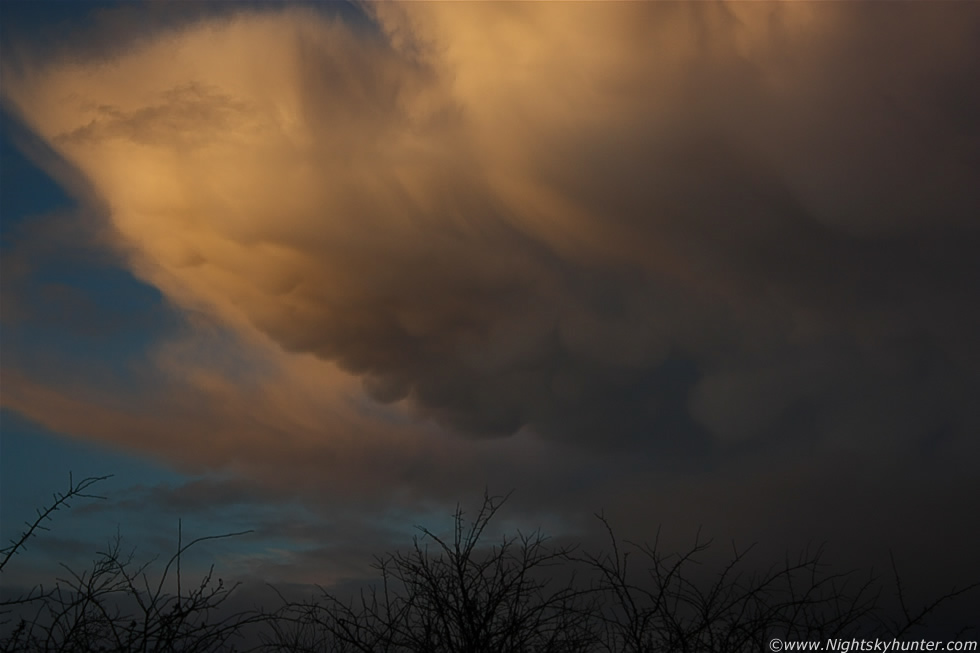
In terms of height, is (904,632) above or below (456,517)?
below

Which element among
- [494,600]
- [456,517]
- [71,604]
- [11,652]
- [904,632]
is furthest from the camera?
[456,517]

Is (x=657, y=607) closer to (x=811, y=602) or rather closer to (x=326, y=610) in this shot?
(x=811, y=602)

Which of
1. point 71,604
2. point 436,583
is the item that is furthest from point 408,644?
point 71,604

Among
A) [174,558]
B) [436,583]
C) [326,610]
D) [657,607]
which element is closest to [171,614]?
[174,558]

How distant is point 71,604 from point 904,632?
1161cm

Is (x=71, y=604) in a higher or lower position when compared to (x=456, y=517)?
lower

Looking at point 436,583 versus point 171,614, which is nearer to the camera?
point 171,614

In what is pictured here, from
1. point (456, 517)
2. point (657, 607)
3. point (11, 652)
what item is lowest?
point (11, 652)

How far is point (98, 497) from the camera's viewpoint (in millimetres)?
11516

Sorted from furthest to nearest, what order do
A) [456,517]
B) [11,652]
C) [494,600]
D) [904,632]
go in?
[456,517] → [494,600] → [904,632] → [11,652]

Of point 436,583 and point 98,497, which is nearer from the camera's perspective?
point 98,497

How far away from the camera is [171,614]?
1167cm

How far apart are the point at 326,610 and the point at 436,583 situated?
185 cm

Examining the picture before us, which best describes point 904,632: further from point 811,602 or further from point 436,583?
point 436,583
